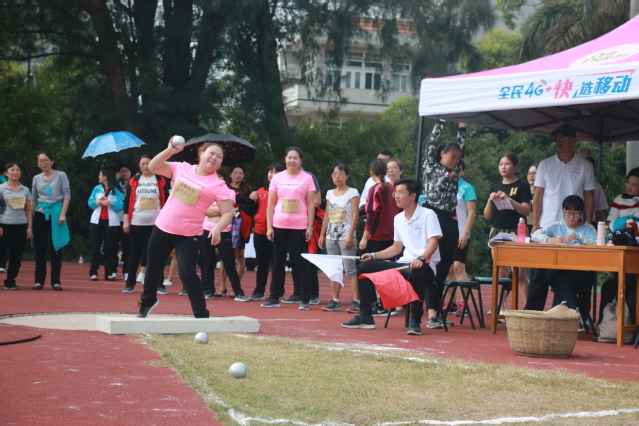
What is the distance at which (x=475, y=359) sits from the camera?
254 inches

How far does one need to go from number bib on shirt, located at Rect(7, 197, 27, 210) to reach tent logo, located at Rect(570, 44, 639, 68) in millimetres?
8148

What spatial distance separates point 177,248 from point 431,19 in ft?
55.7

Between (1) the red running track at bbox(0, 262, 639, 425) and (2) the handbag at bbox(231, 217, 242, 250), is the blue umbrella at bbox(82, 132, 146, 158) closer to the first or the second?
(2) the handbag at bbox(231, 217, 242, 250)

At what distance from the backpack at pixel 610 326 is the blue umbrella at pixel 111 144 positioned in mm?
9151

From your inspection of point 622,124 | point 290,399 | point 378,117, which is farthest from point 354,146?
point 290,399

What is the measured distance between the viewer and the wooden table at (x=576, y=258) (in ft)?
24.6

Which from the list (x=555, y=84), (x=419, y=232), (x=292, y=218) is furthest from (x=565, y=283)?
(x=292, y=218)

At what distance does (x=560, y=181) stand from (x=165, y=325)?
186 inches

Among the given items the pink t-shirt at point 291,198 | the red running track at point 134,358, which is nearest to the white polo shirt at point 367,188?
the pink t-shirt at point 291,198

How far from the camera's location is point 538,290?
850 cm

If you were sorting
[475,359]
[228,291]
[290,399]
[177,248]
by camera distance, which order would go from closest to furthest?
1. [290,399]
2. [475,359]
3. [177,248]
4. [228,291]

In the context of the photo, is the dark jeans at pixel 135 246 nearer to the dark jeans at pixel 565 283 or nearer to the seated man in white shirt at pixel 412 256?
the seated man in white shirt at pixel 412 256

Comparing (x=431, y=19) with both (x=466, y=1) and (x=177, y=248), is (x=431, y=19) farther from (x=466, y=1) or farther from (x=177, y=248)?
(x=177, y=248)

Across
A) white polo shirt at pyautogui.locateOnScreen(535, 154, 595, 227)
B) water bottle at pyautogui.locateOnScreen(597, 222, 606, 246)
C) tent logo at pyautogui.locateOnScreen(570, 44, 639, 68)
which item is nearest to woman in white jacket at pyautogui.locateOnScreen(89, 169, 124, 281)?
white polo shirt at pyautogui.locateOnScreen(535, 154, 595, 227)
